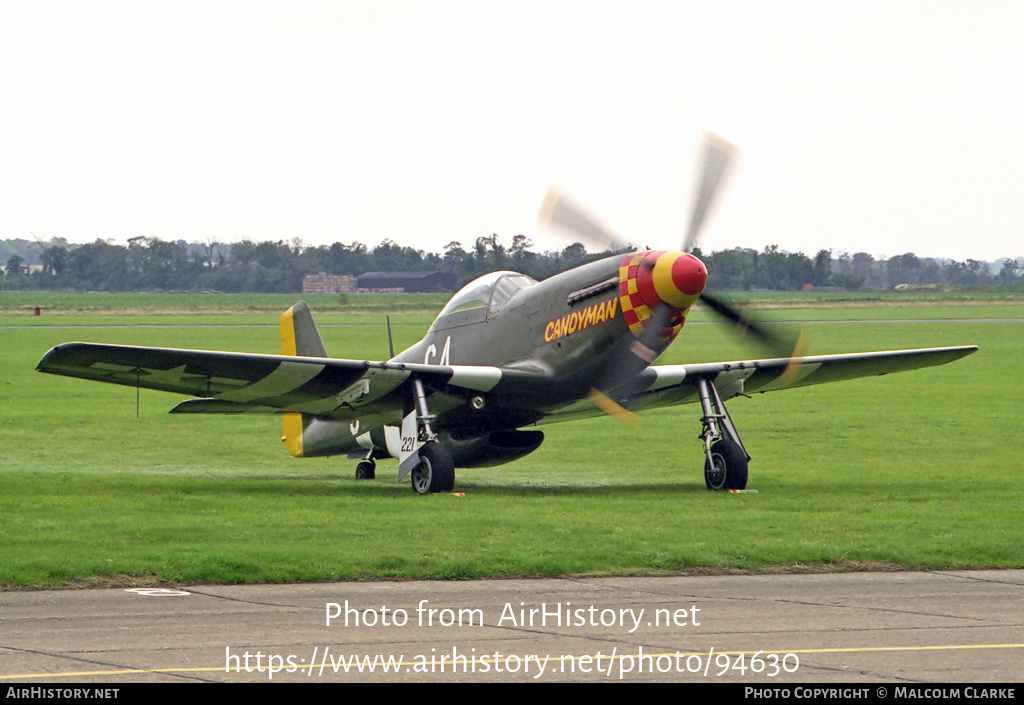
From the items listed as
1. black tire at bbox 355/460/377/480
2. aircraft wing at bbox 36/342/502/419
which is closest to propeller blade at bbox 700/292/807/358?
aircraft wing at bbox 36/342/502/419

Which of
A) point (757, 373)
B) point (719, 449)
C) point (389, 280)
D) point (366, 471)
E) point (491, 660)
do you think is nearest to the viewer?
point (491, 660)

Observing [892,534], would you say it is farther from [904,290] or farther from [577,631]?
[904,290]

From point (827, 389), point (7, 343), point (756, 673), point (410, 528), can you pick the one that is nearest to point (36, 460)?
point (410, 528)

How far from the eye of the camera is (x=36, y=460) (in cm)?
2127

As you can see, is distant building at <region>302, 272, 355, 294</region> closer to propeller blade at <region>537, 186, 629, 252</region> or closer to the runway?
propeller blade at <region>537, 186, 629, 252</region>

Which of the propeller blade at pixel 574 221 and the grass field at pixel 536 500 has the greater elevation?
the propeller blade at pixel 574 221

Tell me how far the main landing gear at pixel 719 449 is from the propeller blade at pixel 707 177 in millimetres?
2379

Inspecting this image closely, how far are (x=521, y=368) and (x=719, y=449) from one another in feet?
8.90

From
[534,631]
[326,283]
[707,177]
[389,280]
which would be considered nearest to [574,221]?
[707,177]

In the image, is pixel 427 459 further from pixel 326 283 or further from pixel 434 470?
pixel 326 283

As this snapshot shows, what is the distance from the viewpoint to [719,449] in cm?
1695

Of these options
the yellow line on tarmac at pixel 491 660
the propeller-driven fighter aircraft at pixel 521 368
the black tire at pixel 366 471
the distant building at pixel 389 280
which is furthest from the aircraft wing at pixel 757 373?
the distant building at pixel 389 280

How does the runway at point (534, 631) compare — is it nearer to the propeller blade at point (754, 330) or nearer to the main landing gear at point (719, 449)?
the main landing gear at point (719, 449)

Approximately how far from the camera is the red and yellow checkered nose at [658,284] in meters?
15.1
